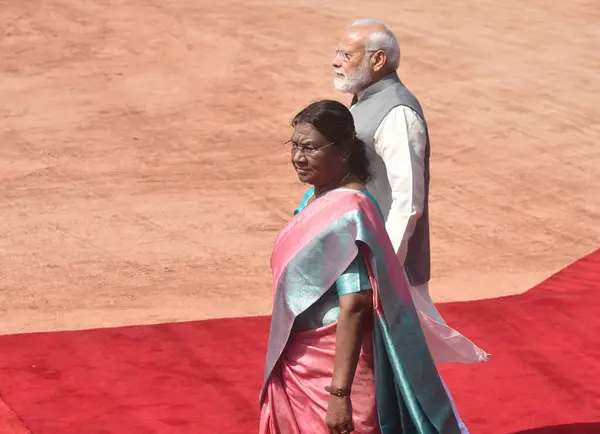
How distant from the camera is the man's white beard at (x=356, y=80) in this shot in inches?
208

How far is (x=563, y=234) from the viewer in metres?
10.4

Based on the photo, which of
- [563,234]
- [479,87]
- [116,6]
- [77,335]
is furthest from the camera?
[116,6]

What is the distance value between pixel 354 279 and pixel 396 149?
43.2 inches

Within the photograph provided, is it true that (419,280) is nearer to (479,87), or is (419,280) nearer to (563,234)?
(563,234)

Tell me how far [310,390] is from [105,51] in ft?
36.4

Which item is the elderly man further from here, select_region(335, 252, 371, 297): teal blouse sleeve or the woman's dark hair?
select_region(335, 252, 371, 297): teal blouse sleeve

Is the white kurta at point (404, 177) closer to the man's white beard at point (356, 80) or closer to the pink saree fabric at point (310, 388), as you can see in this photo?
the man's white beard at point (356, 80)

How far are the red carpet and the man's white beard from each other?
69.8 inches

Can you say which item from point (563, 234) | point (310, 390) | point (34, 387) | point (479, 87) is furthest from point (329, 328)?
point (479, 87)

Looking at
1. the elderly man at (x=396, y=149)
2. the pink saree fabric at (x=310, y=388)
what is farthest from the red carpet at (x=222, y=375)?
the pink saree fabric at (x=310, y=388)

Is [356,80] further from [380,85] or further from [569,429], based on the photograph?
[569,429]

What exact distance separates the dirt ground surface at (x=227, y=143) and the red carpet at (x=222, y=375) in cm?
88

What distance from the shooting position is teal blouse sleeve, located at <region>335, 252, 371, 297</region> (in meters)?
4.06

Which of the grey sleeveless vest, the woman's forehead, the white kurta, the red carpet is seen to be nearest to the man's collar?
the grey sleeveless vest
